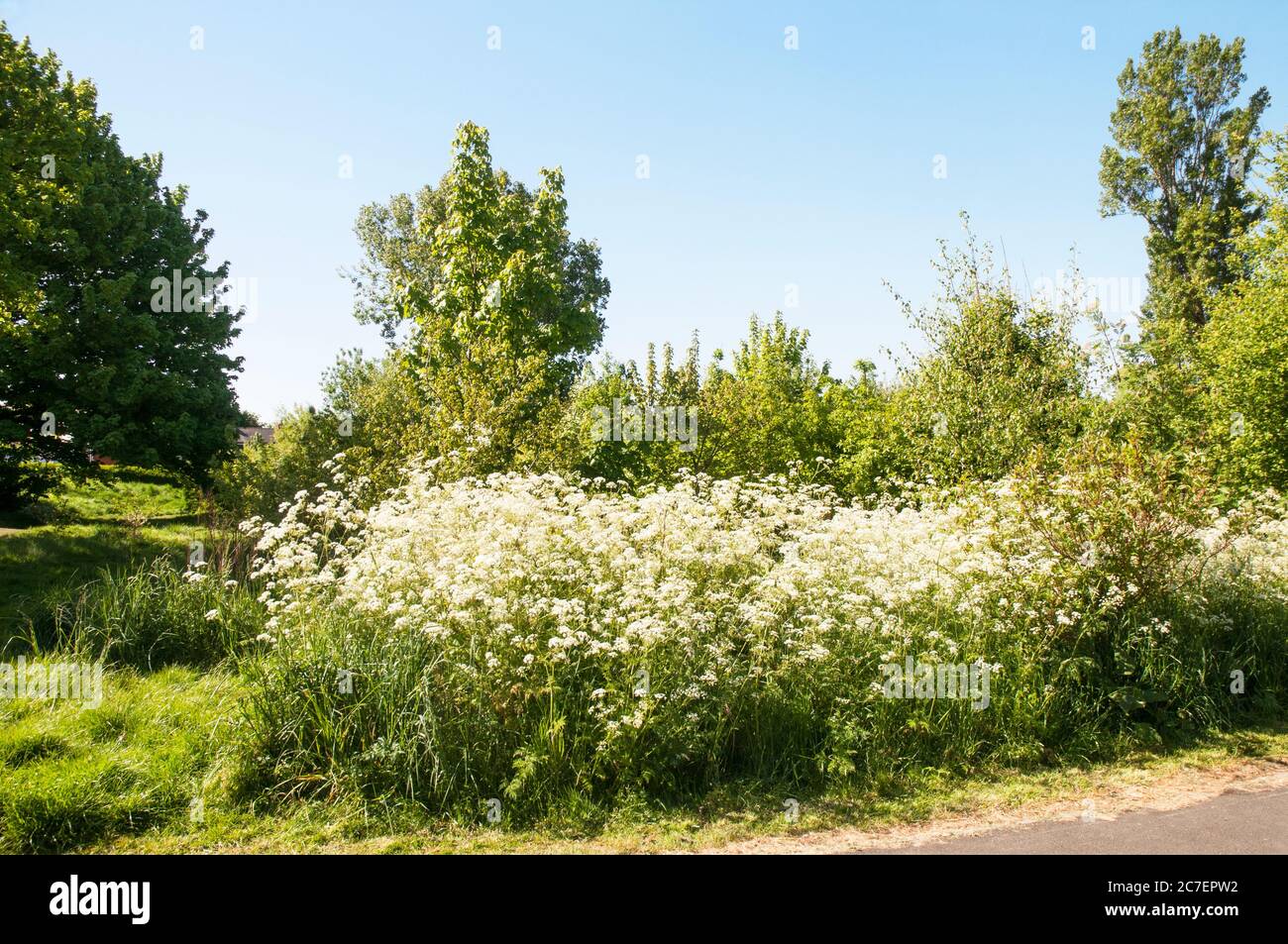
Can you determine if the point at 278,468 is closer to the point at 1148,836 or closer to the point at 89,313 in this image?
the point at 89,313

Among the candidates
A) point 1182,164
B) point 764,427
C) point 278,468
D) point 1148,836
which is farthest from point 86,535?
point 1182,164

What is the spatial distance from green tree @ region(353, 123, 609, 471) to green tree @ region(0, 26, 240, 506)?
6639 millimetres

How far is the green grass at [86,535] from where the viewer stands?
12055 mm

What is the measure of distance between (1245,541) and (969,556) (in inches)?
167

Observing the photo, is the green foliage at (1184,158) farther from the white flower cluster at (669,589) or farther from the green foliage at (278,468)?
the green foliage at (278,468)

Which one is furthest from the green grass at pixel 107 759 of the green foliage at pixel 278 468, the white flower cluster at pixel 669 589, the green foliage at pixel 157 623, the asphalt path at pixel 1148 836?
the green foliage at pixel 278 468

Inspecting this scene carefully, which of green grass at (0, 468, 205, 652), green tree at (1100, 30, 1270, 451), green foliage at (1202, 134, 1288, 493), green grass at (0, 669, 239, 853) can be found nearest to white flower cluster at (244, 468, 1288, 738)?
green grass at (0, 669, 239, 853)

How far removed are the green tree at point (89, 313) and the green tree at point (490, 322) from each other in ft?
21.8

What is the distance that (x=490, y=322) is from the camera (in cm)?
1484

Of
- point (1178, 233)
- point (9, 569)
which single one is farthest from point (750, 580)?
point (1178, 233)

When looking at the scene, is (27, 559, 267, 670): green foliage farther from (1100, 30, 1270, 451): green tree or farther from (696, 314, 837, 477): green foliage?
(1100, 30, 1270, 451): green tree

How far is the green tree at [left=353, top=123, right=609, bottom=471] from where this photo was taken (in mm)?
12297

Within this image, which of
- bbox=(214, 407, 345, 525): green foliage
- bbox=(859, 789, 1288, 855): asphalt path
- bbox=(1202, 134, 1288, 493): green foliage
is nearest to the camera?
bbox=(859, 789, 1288, 855): asphalt path
